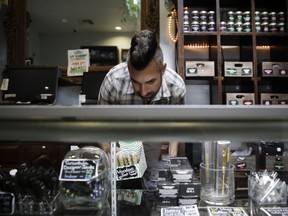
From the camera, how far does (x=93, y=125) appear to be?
509mm

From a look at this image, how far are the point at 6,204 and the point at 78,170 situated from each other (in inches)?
8.5

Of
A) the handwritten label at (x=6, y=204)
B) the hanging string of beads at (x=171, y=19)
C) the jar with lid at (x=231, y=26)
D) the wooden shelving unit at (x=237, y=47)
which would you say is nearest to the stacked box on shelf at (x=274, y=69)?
the wooden shelving unit at (x=237, y=47)

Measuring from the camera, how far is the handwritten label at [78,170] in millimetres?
764

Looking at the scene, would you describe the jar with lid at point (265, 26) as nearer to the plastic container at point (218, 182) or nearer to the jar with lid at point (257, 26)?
the jar with lid at point (257, 26)

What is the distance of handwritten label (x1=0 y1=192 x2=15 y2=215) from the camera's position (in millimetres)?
784

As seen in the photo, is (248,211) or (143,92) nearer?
(248,211)

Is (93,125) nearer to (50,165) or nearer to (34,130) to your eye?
(34,130)

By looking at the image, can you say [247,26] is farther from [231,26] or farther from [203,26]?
[203,26]

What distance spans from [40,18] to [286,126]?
10.3 feet

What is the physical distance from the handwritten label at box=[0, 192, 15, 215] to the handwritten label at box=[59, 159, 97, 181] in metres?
0.15

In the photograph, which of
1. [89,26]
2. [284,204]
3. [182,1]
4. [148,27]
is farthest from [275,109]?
[89,26]

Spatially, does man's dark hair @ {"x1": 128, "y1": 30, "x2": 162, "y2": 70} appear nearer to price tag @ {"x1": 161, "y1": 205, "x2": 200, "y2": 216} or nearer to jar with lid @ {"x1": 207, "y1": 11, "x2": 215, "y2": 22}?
price tag @ {"x1": 161, "y1": 205, "x2": 200, "y2": 216}

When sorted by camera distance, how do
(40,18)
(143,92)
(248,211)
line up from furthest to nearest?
(40,18)
(143,92)
(248,211)

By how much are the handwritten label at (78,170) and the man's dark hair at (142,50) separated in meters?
0.76
